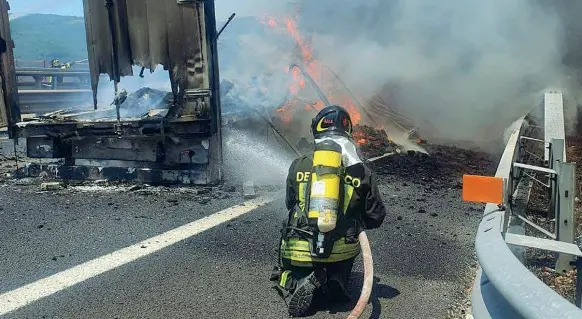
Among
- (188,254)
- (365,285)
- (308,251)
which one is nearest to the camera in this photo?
(365,285)

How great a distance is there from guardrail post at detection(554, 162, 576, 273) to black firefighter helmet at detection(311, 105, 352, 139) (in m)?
1.52

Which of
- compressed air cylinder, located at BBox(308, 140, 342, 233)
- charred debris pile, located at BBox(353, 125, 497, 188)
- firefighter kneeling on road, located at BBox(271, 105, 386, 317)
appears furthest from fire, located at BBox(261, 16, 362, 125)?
compressed air cylinder, located at BBox(308, 140, 342, 233)

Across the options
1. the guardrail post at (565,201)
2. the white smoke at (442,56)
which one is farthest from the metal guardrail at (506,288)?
the white smoke at (442,56)

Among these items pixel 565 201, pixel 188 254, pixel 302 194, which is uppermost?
pixel 302 194

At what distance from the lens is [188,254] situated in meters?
4.43

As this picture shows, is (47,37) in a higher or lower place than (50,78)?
higher

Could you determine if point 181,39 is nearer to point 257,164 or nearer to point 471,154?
point 257,164

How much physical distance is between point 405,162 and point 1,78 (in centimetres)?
682

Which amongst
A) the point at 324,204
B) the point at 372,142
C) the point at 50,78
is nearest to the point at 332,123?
the point at 324,204

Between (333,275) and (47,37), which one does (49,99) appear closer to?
(333,275)

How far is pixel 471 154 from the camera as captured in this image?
9367 mm

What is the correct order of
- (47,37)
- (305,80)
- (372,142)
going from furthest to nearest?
(47,37) < (305,80) < (372,142)

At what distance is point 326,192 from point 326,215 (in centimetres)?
15

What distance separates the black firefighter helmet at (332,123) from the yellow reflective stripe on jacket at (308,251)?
2.56 feet
